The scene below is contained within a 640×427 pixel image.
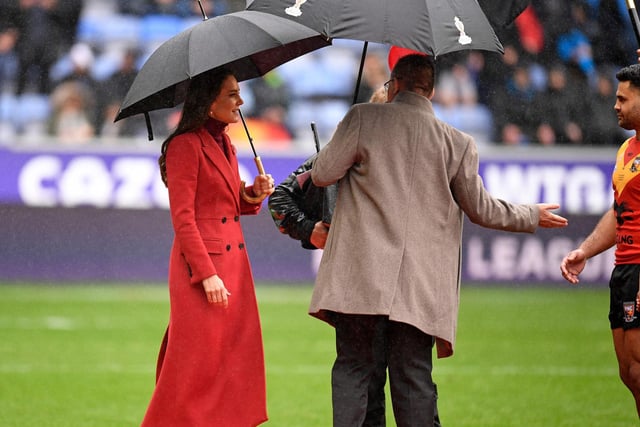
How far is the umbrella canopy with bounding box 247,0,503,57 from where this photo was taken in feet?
17.4

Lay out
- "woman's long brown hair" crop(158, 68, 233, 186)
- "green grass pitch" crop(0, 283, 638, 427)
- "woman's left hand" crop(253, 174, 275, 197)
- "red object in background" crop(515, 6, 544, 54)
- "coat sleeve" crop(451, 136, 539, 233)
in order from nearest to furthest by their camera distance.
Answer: "coat sleeve" crop(451, 136, 539, 233), "woman's long brown hair" crop(158, 68, 233, 186), "woman's left hand" crop(253, 174, 275, 197), "green grass pitch" crop(0, 283, 638, 427), "red object in background" crop(515, 6, 544, 54)

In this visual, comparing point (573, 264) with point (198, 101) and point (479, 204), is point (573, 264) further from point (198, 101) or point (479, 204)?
point (198, 101)

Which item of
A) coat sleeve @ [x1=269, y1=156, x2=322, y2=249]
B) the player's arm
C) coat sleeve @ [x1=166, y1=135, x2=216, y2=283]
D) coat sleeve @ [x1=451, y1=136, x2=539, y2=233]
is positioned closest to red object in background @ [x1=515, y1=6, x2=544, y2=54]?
the player's arm

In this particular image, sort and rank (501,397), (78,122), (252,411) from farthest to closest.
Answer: (78,122), (501,397), (252,411)

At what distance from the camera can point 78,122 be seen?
17.0 meters

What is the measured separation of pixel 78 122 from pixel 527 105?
671cm

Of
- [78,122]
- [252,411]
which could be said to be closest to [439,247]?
[252,411]

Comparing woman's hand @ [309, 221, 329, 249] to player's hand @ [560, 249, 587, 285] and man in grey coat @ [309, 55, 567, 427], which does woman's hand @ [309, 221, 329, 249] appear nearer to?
man in grey coat @ [309, 55, 567, 427]

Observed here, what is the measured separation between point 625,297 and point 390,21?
6.33 feet

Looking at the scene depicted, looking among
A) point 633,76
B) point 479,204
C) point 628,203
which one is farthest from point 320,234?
point 633,76

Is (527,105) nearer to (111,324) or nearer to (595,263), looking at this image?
(595,263)

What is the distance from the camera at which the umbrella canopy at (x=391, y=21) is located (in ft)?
17.4

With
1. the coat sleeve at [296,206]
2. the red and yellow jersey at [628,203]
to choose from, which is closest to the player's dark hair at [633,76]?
the red and yellow jersey at [628,203]

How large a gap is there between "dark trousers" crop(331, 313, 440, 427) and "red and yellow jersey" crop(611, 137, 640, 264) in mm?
1212
